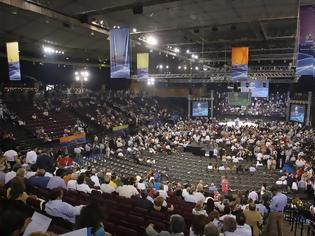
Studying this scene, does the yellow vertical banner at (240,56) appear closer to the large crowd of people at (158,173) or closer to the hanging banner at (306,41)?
the large crowd of people at (158,173)

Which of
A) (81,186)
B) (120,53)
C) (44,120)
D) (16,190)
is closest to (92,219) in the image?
(16,190)

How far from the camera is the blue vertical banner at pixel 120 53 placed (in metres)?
12.4

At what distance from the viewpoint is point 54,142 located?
59.1ft

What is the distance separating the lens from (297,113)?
86.8ft

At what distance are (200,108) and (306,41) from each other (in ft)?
69.8

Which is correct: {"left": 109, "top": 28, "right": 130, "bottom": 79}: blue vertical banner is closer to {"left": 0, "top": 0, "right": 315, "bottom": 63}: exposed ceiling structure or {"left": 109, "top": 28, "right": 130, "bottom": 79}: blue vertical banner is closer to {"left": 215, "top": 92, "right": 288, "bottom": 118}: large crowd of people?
{"left": 0, "top": 0, "right": 315, "bottom": 63}: exposed ceiling structure

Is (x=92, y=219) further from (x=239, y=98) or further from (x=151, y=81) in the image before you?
(x=151, y=81)

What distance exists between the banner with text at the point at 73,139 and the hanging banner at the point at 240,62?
1068cm

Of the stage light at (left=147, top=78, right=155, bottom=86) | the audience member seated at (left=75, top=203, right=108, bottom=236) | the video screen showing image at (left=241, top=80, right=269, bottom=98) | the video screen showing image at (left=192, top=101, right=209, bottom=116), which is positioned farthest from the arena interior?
the stage light at (left=147, top=78, right=155, bottom=86)

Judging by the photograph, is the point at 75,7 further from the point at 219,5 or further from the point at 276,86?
the point at 276,86

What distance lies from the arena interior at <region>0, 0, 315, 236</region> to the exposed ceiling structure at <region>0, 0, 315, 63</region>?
88mm

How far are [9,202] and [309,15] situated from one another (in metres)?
9.62

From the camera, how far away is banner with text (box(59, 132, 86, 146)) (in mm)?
18406

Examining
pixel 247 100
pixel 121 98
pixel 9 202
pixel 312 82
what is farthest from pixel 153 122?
pixel 9 202
